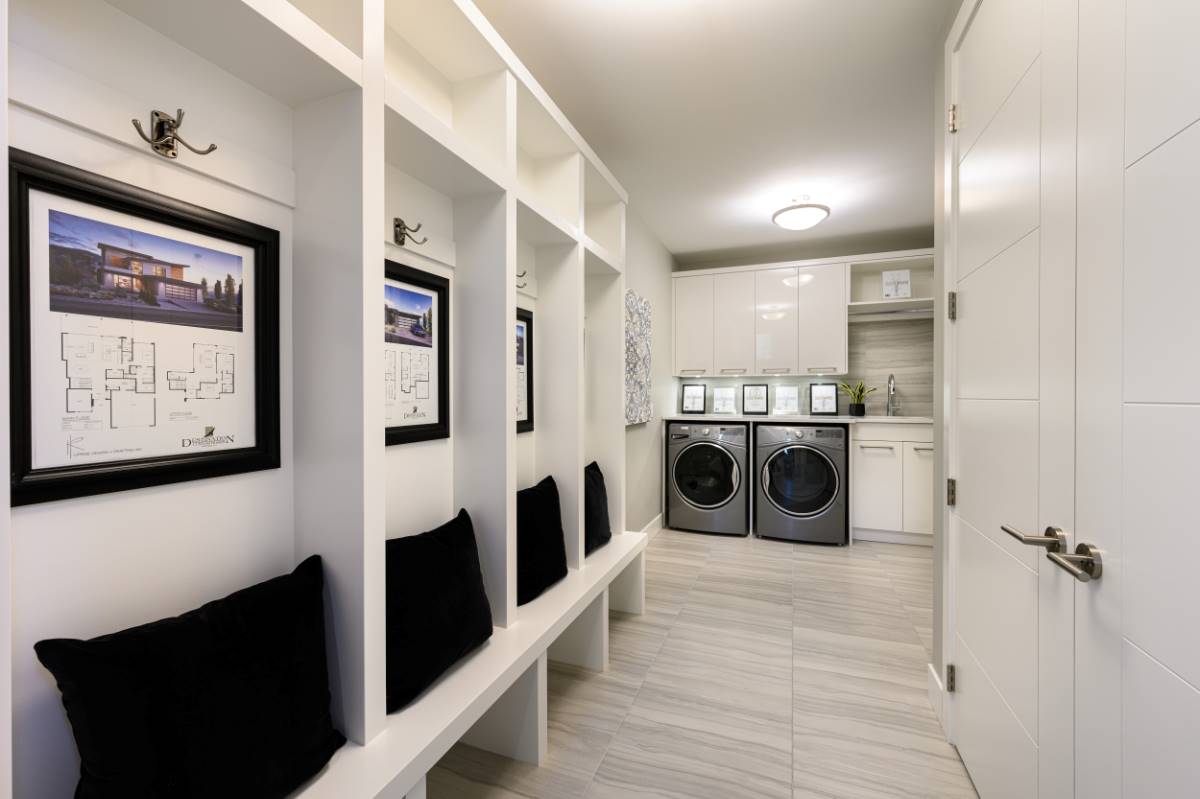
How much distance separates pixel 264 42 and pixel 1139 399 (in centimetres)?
170

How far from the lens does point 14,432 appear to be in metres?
0.77

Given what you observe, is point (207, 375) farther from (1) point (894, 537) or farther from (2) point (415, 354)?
(1) point (894, 537)

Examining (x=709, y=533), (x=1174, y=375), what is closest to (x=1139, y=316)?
(x=1174, y=375)

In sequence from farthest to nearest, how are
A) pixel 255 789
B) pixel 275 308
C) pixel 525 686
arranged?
pixel 525 686 → pixel 275 308 → pixel 255 789

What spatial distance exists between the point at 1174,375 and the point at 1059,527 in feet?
1.48

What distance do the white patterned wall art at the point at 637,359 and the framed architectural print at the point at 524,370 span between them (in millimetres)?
1320

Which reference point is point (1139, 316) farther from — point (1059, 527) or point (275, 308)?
point (275, 308)

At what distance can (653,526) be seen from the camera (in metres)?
4.42

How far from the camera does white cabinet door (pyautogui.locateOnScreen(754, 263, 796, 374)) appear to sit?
183 inches

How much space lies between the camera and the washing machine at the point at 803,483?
4.12 m

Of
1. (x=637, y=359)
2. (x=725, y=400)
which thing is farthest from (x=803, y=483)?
(x=637, y=359)

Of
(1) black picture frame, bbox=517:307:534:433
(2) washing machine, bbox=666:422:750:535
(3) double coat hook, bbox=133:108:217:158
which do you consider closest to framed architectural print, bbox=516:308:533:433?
(1) black picture frame, bbox=517:307:534:433

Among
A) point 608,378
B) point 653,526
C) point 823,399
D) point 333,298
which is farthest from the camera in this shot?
point 823,399

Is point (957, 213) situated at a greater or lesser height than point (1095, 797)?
greater
